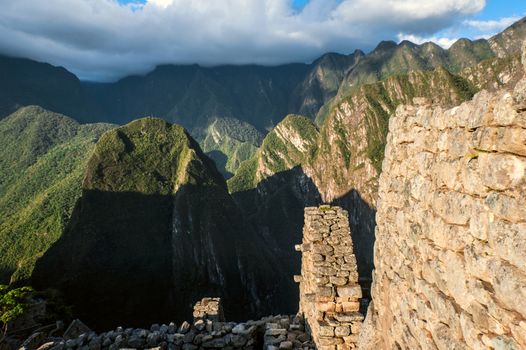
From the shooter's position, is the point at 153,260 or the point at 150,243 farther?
the point at 150,243

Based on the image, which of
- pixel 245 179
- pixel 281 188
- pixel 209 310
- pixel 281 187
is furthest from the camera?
pixel 245 179

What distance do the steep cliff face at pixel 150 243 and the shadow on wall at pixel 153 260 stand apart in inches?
7.2

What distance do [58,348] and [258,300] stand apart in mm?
60306

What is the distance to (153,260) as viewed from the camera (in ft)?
217

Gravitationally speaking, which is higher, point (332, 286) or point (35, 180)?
point (35, 180)

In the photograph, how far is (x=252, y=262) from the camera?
234 feet

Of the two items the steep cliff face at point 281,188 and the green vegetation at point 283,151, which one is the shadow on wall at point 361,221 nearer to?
the steep cliff face at point 281,188

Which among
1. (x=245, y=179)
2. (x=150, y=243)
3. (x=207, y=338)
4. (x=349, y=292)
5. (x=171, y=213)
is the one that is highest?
(x=245, y=179)

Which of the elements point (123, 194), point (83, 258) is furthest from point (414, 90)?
point (83, 258)

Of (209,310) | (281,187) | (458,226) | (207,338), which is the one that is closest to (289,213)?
(281,187)

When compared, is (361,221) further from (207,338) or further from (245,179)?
(207,338)

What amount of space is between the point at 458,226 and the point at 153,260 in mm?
68607

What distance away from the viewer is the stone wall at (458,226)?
2635 mm

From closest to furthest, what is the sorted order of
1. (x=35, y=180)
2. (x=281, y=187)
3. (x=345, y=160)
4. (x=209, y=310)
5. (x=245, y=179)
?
(x=209, y=310), (x=35, y=180), (x=345, y=160), (x=281, y=187), (x=245, y=179)
